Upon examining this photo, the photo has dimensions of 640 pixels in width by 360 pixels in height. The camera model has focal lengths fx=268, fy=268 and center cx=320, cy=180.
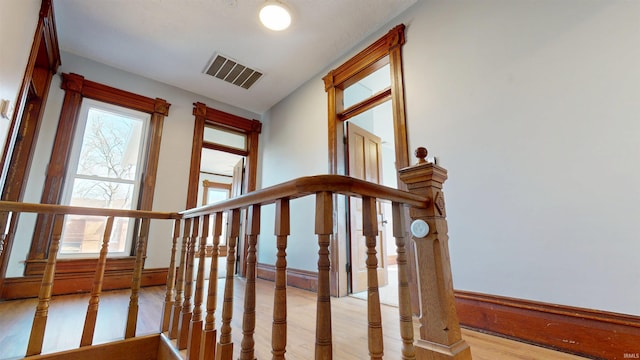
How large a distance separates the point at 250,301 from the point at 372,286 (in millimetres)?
446

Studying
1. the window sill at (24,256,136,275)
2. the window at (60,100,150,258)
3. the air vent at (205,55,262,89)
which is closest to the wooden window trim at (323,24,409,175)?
the air vent at (205,55,262,89)

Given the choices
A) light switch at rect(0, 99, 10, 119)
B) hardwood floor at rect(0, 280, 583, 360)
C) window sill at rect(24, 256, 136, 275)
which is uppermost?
light switch at rect(0, 99, 10, 119)

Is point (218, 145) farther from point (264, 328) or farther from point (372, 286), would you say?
point (372, 286)

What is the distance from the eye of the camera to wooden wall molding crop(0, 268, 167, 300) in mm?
2586

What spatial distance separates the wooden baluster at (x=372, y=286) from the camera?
0.79 meters

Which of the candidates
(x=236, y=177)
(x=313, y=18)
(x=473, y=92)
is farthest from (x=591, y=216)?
(x=236, y=177)

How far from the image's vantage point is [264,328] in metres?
1.79

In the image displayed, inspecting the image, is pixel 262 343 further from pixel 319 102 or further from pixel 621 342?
pixel 319 102

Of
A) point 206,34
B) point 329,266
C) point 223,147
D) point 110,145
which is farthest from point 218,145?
point 329,266

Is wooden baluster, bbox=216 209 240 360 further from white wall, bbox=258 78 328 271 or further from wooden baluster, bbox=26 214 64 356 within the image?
white wall, bbox=258 78 328 271

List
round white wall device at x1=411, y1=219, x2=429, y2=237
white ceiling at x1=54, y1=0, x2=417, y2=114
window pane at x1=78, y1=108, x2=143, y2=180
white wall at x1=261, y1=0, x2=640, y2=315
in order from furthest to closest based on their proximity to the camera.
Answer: window pane at x1=78, y1=108, x2=143, y2=180 → white ceiling at x1=54, y1=0, x2=417, y2=114 → white wall at x1=261, y1=0, x2=640, y2=315 → round white wall device at x1=411, y1=219, x2=429, y2=237

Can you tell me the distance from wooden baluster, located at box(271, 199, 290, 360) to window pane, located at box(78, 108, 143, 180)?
3.39 m

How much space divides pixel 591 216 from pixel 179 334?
2323 millimetres

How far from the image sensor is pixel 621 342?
1.29 metres
